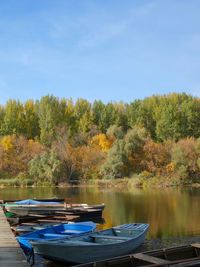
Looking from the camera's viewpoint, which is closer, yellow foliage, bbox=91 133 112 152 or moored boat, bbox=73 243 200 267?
moored boat, bbox=73 243 200 267

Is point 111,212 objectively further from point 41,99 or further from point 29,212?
point 41,99

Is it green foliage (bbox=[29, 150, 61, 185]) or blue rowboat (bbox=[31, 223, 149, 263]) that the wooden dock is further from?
green foliage (bbox=[29, 150, 61, 185])

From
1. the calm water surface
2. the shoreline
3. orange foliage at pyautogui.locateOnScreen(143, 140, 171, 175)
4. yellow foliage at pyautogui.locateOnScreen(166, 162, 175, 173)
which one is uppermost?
orange foliage at pyautogui.locateOnScreen(143, 140, 171, 175)

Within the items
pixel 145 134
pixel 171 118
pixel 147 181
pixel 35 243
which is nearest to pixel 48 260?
pixel 35 243

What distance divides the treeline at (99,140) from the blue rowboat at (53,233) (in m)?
43.1

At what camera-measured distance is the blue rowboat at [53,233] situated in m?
16.5

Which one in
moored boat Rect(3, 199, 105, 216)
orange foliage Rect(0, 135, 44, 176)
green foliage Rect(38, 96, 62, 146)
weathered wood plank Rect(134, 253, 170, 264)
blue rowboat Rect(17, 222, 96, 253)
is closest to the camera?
weathered wood plank Rect(134, 253, 170, 264)

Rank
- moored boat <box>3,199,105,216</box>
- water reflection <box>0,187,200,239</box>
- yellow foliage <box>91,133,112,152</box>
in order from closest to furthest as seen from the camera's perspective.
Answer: water reflection <box>0,187,200,239</box> → moored boat <box>3,199,105,216</box> → yellow foliage <box>91,133,112,152</box>

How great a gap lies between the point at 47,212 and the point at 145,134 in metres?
47.7

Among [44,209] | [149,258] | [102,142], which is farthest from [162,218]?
[102,142]

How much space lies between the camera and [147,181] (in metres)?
62.7

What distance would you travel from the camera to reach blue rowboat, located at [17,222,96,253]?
1646cm

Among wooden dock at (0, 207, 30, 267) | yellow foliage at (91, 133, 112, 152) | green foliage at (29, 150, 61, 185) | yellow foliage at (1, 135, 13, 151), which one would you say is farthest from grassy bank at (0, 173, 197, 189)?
wooden dock at (0, 207, 30, 267)

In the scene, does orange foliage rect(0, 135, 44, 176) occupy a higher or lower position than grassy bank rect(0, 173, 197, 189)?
higher
